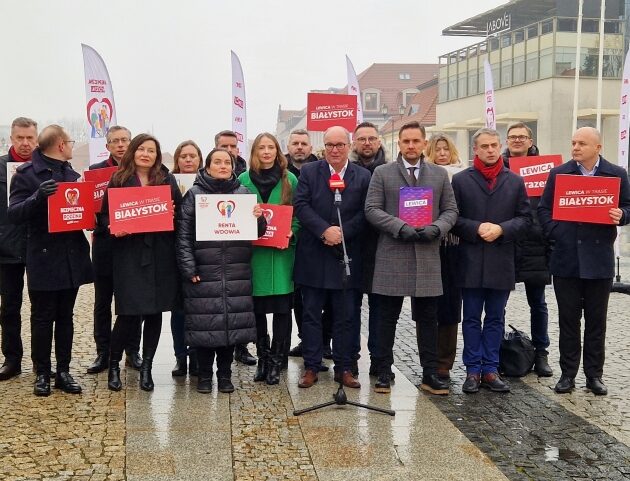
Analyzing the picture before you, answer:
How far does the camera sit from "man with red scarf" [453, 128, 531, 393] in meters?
7.20

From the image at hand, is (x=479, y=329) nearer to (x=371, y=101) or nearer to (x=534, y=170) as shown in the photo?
(x=534, y=170)

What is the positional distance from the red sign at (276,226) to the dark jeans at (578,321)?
2.45 metres

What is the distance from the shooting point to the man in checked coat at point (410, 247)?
7031 mm

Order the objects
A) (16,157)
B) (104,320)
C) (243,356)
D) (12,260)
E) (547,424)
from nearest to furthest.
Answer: (547,424) → (12,260) → (16,157) → (104,320) → (243,356)

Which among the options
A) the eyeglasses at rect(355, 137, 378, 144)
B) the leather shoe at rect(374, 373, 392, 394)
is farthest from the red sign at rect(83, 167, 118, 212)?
the leather shoe at rect(374, 373, 392, 394)

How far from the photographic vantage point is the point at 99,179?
745 cm

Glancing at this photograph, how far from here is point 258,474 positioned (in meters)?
5.12

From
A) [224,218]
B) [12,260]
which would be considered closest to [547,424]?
[224,218]

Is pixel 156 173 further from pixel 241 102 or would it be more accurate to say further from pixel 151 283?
pixel 241 102

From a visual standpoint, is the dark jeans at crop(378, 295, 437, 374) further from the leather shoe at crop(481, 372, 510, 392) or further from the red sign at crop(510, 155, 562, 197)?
the red sign at crop(510, 155, 562, 197)

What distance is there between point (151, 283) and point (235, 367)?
1.63 m

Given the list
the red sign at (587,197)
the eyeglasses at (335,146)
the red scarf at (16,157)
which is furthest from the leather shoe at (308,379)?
the red scarf at (16,157)

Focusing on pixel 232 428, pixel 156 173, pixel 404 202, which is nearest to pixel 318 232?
pixel 404 202

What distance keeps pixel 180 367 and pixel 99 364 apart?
798 mm
